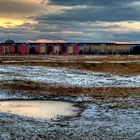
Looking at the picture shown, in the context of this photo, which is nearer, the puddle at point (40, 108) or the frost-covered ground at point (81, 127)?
the frost-covered ground at point (81, 127)

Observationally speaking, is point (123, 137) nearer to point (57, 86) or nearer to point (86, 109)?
point (86, 109)

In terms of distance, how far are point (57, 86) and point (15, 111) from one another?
15207mm

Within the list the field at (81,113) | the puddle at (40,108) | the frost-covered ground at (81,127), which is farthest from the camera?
the puddle at (40,108)

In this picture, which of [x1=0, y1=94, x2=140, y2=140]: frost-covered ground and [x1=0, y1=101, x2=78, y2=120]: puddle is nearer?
[x1=0, y1=94, x2=140, y2=140]: frost-covered ground

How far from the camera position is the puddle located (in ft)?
85.9

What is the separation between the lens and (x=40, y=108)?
28969mm

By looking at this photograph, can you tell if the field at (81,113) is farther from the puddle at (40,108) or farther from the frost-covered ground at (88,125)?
the puddle at (40,108)

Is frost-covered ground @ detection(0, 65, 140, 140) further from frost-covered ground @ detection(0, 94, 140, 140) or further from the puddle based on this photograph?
the puddle

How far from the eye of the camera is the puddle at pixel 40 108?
85.9 ft

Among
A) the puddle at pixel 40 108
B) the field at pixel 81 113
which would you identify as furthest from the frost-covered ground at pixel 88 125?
the puddle at pixel 40 108

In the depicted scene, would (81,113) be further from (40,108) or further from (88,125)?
(88,125)

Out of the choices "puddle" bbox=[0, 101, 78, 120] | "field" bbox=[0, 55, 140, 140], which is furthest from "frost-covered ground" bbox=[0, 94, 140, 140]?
"puddle" bbox=[0, 101, 78, 120]

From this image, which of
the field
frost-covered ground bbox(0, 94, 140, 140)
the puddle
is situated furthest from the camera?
the puddle

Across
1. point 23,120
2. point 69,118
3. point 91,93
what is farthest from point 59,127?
point 91,93
